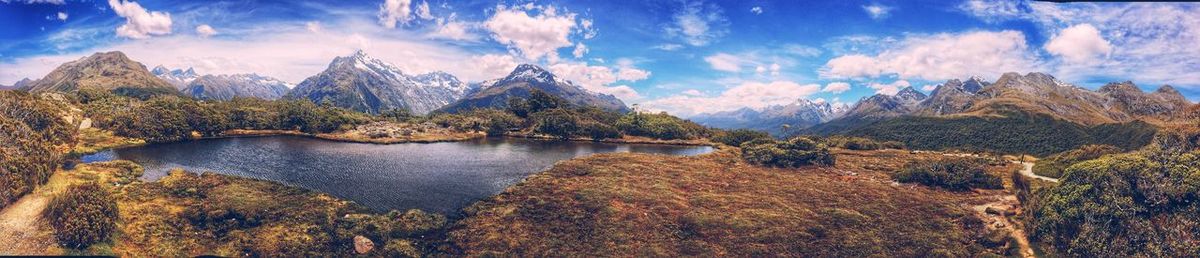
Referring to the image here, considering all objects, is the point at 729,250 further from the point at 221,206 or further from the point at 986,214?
the point at 221,206

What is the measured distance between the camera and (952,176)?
234 ft

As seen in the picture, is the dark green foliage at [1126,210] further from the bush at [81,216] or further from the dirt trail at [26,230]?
the dirt trail at [26,230]

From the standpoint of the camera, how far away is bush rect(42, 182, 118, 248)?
124 ft

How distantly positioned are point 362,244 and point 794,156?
257 ft

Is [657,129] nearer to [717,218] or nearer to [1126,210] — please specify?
[717,218]

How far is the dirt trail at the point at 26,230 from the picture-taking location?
120 ft

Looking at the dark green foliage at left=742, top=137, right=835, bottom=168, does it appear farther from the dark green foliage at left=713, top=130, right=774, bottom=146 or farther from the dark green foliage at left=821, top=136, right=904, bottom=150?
the dark green foliage at left=713, top=130, right=774, bottom=146

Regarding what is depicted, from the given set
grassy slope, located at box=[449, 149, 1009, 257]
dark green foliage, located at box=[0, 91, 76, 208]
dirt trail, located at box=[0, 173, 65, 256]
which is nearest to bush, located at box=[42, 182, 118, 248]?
dirt trail, located at box=[0, 173, 65, 256]

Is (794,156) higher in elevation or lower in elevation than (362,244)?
higher

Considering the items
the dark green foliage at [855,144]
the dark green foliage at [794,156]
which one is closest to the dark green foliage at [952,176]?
the dark green foliage at [794,156]

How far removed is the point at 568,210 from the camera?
5462 centimetres

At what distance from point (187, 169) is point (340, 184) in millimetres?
27869

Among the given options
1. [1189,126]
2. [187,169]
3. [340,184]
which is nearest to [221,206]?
[340,184]

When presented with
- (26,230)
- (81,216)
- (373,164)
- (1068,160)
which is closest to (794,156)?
(1068,160)
